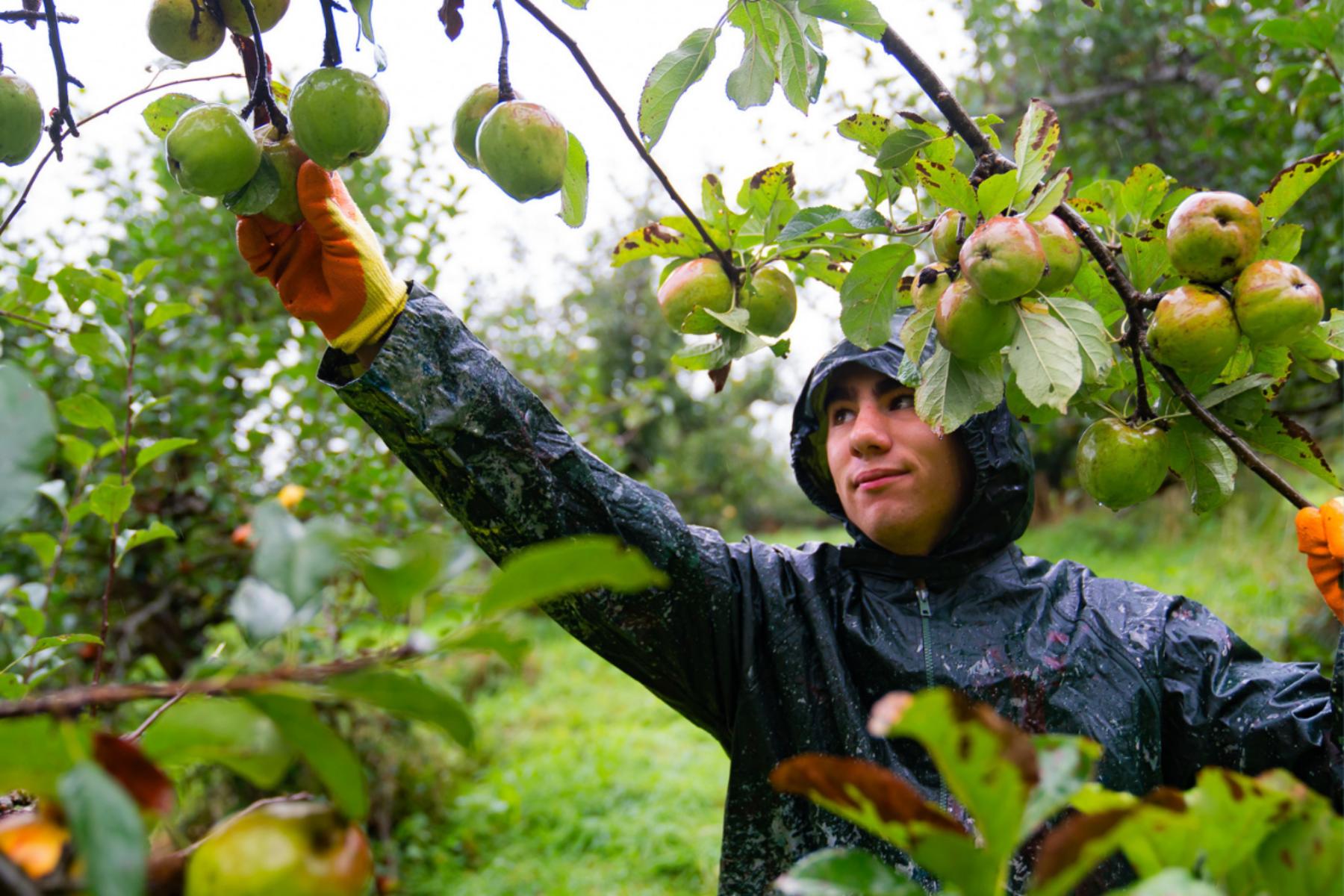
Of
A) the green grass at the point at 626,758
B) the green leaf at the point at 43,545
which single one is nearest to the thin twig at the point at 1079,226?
the green leaf at the point at 43,545

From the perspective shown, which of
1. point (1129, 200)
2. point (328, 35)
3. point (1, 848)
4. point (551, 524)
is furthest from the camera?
point (551, 524)

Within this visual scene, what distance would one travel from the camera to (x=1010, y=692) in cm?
151

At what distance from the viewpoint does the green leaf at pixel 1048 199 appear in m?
0.95

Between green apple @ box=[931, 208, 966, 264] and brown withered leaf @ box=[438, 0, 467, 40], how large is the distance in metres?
0.54

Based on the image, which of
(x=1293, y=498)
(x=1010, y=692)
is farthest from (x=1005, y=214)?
(x=1010, y=692)

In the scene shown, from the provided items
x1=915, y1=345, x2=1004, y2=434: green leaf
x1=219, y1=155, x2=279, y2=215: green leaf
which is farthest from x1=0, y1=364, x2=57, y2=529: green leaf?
x1=915, y1=345, x2=1004, y2=434: green leaf

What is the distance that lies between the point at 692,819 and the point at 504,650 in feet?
13.1

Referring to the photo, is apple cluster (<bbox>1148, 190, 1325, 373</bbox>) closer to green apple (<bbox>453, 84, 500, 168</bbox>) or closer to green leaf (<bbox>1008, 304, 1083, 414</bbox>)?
green leaf (<bbox>1008, 304, 1083, 414</bbox>)

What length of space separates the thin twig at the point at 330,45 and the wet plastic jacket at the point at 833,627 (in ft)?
1.32

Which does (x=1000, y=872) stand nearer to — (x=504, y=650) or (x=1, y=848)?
(x=504, y=650)

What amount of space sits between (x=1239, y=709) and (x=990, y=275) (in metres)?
0.91

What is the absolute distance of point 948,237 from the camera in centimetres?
106

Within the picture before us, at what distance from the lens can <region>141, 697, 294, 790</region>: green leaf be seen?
1.16 ft

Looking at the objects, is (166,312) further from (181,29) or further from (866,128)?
(866,128)
